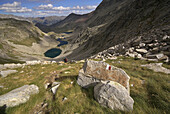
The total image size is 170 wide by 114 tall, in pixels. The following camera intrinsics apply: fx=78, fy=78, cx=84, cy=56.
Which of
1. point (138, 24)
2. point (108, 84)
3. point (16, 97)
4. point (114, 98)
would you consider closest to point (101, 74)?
point (108, 84)

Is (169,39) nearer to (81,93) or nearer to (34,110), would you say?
(81,93)

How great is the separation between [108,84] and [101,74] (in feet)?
4.35

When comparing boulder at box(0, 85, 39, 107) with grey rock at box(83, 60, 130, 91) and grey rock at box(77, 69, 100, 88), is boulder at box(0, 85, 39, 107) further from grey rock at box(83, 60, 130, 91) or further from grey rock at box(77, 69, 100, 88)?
grey rock at box(83, 60, 130, 91)

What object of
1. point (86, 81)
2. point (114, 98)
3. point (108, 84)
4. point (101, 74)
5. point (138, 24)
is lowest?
point (114, 98)

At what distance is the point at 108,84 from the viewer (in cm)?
481

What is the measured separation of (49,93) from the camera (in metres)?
6.75

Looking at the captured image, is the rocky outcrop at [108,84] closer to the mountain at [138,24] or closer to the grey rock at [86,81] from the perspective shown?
the grey rock at [86,81]

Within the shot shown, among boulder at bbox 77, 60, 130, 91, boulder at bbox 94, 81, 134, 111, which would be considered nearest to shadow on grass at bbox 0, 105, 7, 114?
boulder at bbox 77, 60, 130, 91

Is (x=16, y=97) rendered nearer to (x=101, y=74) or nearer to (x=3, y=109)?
(x=3, y=109)

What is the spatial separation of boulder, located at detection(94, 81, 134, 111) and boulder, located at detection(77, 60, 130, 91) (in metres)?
0.86

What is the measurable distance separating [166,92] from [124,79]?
Answer: 219 cm

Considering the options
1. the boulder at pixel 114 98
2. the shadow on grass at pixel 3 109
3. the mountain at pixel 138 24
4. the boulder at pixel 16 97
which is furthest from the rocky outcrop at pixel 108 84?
the mountain at pixel 138 24

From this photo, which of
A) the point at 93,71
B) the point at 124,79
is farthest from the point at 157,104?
the point at 93,71

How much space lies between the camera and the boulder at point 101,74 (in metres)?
5.37
